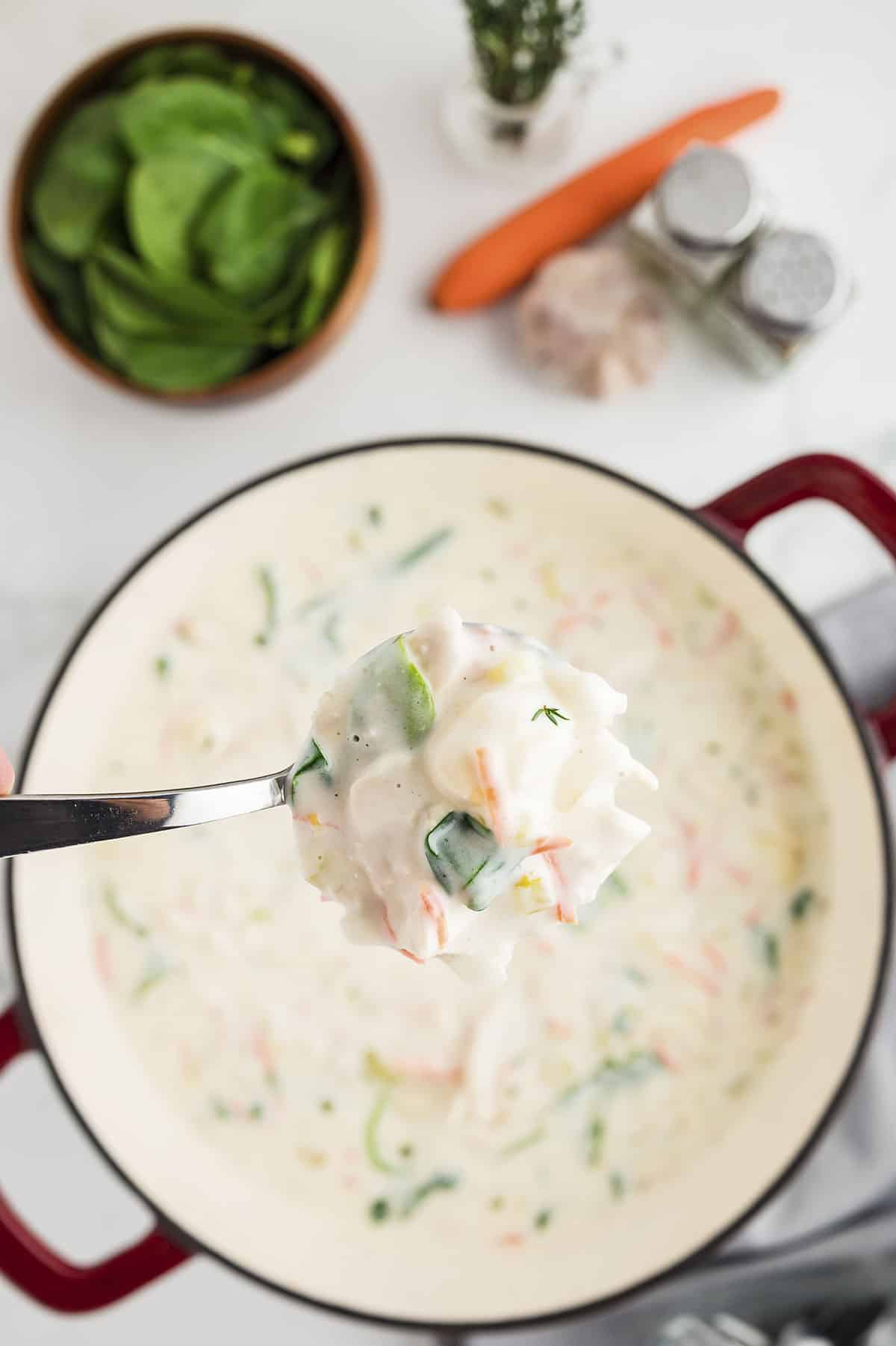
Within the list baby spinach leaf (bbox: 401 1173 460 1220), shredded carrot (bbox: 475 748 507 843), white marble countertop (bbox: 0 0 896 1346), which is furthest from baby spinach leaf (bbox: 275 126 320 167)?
baby spinach leaf (bbox: 401 1173 460 1220)

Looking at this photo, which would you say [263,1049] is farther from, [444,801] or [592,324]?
[592,324]

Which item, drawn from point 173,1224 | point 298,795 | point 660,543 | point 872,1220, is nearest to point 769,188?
point 660,543

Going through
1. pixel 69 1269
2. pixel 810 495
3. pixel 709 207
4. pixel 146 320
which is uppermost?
pixel 146 320

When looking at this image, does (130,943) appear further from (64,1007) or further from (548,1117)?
(548,1117)

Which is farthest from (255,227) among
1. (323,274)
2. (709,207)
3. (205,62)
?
(709,207)

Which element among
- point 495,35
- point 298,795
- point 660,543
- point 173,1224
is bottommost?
point 173,1224

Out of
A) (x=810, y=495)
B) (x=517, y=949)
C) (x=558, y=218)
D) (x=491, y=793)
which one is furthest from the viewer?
(x=558, y=218)
